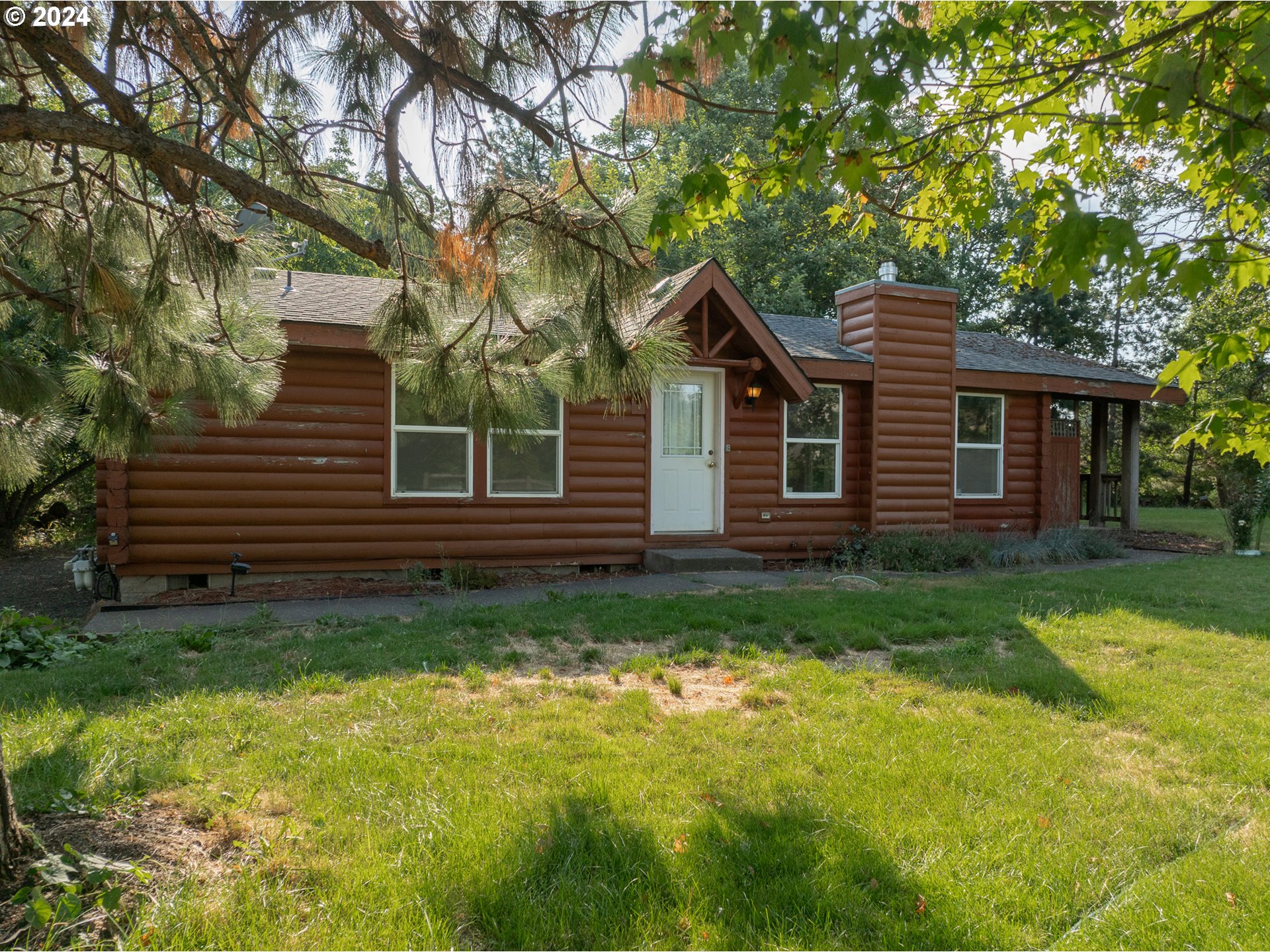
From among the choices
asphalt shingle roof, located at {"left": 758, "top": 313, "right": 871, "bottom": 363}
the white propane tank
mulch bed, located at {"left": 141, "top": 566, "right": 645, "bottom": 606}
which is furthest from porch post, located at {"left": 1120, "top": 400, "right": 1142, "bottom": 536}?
the white propane tank

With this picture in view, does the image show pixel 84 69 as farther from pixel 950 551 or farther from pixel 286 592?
pixel 950 551

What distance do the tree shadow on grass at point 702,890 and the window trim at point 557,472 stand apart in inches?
256

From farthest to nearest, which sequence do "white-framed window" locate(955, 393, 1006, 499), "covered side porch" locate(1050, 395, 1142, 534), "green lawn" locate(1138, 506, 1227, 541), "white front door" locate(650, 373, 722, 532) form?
"green lawn" locate(1138, 506, 1227, 541) < "covered side porch" locate(1050, 395, 1142, 534) < "white-framed window" locate(955, 393, 1006, 499) < "white front door" locate(650, 373, 722, 532)

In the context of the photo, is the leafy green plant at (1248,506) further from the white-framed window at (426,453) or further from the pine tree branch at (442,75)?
the pine tree branch at (442,75)

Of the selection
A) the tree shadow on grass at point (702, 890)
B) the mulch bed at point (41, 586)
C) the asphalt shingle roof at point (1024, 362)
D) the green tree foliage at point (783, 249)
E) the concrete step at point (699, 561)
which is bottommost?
the mulch bed at point (41, 586)

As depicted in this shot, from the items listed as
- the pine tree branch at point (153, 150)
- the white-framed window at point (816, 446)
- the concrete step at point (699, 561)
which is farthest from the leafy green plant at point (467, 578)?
the pine tree branch at point (153, 150)

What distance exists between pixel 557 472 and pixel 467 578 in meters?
1.89

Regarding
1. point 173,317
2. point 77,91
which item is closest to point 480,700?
point 173,317

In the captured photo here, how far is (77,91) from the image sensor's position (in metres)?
7.02

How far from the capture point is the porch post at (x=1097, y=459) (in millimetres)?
14781

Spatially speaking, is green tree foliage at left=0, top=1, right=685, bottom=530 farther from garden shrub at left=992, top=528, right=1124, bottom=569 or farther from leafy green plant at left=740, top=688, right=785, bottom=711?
garden shrub at left=992, top=528, right=1124, bottom=569

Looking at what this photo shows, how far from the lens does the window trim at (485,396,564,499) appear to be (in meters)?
9.03

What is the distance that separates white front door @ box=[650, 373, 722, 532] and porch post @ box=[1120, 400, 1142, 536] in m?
8.32

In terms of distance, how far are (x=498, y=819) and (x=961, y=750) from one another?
2.10 meters
